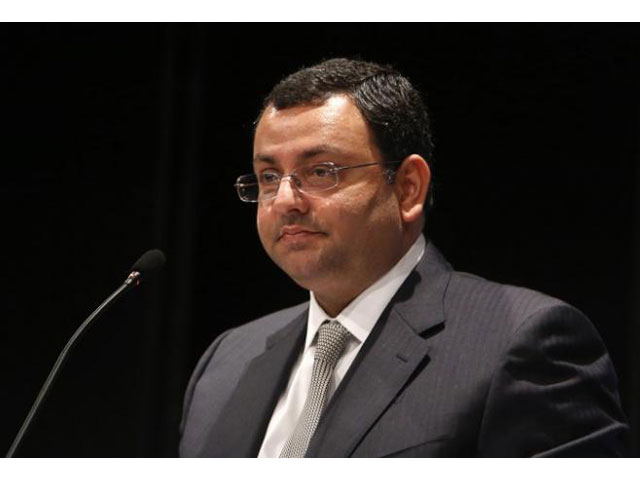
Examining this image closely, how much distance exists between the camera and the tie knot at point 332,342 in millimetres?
1861

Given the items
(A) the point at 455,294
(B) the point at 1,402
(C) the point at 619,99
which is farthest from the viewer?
(B) the point at 1,402

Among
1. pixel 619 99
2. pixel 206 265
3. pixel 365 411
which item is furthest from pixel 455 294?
pixel 206 265

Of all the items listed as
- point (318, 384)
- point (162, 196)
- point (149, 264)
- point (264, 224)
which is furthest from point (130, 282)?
point (162, 196)

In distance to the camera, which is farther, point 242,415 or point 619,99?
point 619,99

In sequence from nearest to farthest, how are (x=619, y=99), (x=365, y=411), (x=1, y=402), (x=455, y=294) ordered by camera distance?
(x=365, y=411) < (x=455, y=294) < (x=619, y=99) < (x=1, y=402)

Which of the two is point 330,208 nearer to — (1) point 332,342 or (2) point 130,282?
(1) point 332,342

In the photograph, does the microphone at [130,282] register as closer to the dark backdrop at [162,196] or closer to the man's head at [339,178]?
the man's head at [339,178]

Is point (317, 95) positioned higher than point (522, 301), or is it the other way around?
point (317, 95)

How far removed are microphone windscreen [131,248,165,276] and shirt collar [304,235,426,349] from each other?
44 centimetres

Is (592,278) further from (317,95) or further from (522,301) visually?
(317,95)

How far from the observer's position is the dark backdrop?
2.54 meters

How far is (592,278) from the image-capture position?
2.49 m

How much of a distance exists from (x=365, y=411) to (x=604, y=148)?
1.23 metres
